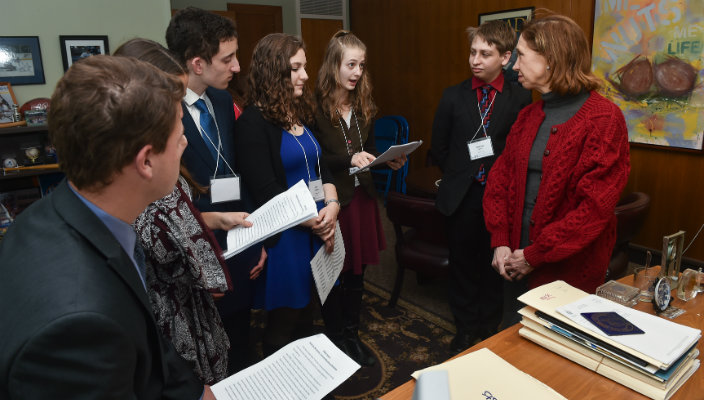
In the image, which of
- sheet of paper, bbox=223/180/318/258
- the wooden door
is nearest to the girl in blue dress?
sheet of paper, bbox=223/180/318/258

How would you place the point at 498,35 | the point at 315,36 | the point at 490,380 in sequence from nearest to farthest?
the point at 490,380 < the point at 498,35 < the point at 315,36

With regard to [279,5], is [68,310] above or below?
below

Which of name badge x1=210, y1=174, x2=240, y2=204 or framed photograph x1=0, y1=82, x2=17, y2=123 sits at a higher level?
framed photograph x1=0, y1=82, x2=17, y2=123

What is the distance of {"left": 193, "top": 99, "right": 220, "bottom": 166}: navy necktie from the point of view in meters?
1.68

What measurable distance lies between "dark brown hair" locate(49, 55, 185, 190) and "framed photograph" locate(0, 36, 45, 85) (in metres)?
3.45

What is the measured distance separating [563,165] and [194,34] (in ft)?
4.59

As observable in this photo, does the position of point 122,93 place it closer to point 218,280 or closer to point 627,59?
point 218,280

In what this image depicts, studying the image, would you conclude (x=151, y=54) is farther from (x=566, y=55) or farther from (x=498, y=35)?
(x=498, y=35)

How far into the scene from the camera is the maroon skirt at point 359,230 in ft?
7.68

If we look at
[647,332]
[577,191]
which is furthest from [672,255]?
[647,332]

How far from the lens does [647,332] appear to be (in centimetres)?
107

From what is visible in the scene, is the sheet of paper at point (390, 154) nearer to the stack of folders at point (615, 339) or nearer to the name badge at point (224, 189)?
the name badge at point (224, 189)

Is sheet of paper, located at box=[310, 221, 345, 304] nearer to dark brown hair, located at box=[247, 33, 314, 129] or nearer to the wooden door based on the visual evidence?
dark brown hair, located at box=[247, 33, 314, 129]

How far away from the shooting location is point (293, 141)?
1912 mm
